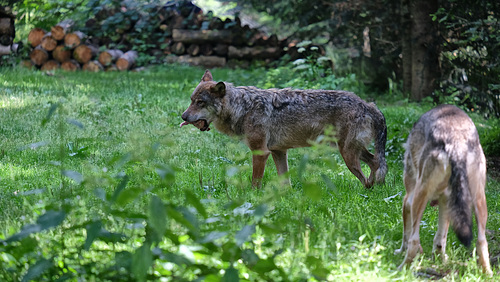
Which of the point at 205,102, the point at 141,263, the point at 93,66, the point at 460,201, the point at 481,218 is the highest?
the point at 141,263

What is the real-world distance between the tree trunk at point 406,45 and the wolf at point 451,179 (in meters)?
10.3

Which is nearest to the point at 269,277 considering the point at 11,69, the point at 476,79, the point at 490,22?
the point at 490,22

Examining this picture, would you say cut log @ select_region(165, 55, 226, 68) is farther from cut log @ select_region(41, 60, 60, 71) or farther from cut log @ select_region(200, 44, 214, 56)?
cut log @ select_region(41, 60, 60, 71)

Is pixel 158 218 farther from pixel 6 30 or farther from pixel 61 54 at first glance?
pixel 61 54

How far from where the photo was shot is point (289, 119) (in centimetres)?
747

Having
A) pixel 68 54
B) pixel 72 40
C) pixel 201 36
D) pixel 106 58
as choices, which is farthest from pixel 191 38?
pixel 68 54

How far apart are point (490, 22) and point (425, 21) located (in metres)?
4.99

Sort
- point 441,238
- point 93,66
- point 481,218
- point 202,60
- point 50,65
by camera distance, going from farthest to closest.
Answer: point 202,60 < point 93,66 < point 50,65 < point 441,238 < point 481,218

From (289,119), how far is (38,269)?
475 cm

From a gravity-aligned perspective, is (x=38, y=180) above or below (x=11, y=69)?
above

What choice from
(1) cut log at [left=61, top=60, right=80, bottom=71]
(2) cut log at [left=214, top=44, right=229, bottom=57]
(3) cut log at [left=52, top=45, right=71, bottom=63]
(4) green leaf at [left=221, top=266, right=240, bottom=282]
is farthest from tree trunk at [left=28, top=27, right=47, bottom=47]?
(4) green leaf at [left=221, top=266, right=240, bottom=282]

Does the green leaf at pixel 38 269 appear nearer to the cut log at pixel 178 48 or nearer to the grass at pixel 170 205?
the grass at pixel 170 205

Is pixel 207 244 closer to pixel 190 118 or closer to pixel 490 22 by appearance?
pixel 190 118

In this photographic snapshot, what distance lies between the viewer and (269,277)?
11.5 ft
